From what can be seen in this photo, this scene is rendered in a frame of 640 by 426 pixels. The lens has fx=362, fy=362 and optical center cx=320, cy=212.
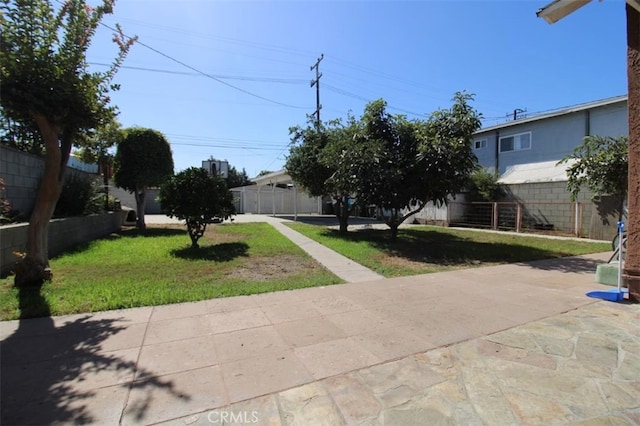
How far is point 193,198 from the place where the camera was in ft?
31.6

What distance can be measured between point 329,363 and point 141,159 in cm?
1377

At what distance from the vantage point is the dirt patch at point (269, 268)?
6.94 meters

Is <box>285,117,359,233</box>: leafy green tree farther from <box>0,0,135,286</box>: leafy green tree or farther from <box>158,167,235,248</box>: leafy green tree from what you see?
<box>0,0,135,286</box>: leafy green tree

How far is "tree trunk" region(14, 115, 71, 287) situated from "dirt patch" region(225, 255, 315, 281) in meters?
2.95

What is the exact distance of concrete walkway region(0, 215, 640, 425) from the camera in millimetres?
2625

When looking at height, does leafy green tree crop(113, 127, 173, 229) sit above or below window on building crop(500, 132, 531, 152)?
below

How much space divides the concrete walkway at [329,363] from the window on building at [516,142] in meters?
16.5

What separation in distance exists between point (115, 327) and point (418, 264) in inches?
253

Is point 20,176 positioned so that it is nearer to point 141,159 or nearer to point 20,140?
point 20,140

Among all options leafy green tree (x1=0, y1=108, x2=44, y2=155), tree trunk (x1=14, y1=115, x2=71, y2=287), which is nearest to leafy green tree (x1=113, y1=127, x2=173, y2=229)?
leafy green tree (x1=0, y1=108, x2=44, y2=155)

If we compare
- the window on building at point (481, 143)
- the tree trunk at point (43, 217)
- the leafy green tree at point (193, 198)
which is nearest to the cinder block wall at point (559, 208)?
the window on building at point (481, 143)

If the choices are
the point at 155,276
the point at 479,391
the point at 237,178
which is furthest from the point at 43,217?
the point at 237,178

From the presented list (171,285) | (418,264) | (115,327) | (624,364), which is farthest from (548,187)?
(115,327)

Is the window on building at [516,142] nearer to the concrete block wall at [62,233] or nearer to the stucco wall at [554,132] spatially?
the stucco wall at [554,132]
